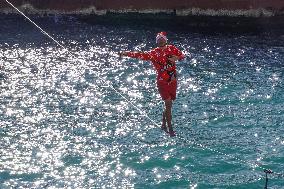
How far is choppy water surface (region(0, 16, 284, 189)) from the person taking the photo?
21.0m

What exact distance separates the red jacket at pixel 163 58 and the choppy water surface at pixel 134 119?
4.49 metres

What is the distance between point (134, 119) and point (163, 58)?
27.5ft

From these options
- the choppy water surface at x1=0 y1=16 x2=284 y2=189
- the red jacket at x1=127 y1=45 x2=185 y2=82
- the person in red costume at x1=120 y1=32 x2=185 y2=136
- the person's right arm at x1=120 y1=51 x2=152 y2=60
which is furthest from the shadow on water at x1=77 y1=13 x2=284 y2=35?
the person's right arm at x1=120 y1=51 x2=152 y2=60

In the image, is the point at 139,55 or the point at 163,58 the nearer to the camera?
the point at 139,55

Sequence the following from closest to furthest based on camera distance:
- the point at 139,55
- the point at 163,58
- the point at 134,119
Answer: the point at 139,55 < the point at 163,58 < the point at 134,119

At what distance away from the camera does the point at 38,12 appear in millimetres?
61531

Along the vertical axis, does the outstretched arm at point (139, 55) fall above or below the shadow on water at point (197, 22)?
above

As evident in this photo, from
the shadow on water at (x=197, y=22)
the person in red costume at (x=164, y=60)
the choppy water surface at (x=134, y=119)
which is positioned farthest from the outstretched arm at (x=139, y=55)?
the shadow on water at (x=197, y=22)

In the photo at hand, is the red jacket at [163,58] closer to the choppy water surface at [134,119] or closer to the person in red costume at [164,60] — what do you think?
the person in red costume at [164,60]

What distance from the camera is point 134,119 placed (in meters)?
27.1

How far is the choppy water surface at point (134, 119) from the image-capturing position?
21.0 m

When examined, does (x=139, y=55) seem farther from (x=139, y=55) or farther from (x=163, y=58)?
(x=163, y=58)

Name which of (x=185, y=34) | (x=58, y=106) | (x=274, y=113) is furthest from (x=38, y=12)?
(x=274, y=113)

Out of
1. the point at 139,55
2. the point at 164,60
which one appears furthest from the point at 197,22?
the point at 139,55
